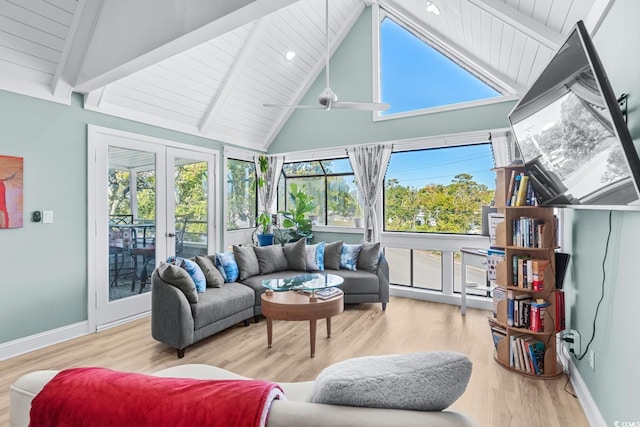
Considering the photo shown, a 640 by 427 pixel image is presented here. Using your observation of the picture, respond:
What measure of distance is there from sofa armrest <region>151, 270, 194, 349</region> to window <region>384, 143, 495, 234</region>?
129 inches

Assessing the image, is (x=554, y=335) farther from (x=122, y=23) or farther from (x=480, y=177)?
(x=122, y=23)

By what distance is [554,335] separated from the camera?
2.61m

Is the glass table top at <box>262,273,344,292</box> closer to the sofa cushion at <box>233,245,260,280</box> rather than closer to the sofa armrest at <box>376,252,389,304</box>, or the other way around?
the sofa cushion at <box>233,245,260,280</box>

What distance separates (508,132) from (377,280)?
2.57 meters

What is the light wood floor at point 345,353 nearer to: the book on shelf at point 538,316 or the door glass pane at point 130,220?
the book on shelf at point 538,316

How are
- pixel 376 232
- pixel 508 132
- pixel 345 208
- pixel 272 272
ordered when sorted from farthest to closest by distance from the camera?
pixel 345 208 → pixel 376 232 → pixel 272 272 → pixel 508 132

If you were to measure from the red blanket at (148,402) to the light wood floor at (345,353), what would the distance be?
1.85 meters

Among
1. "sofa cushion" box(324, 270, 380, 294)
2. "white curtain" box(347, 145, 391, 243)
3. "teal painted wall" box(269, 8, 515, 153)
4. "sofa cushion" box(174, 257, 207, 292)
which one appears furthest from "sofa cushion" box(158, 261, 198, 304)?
"teal painted wall" box(269, 8, 515, 153)

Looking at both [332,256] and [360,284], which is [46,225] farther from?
[360,284]

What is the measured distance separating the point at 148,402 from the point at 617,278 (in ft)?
7.49

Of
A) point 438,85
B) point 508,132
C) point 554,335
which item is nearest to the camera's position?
point 554,335

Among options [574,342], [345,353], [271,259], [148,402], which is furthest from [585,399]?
[271,259]

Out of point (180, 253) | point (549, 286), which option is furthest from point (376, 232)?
point (180, 253)

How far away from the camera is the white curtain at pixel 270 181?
20.2 feet
